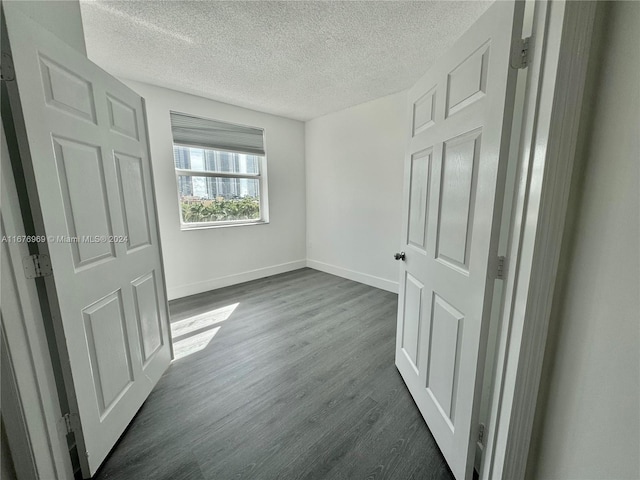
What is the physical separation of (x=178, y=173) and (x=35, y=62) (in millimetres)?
2405

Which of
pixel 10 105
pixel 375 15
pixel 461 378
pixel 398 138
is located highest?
pixel 375 15

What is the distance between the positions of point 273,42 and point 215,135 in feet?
5.78

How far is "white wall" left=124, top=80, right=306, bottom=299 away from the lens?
3018 mm

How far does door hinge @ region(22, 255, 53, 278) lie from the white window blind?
261 centimetres

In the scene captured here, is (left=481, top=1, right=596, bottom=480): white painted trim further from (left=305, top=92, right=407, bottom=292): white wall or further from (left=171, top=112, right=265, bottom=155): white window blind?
(left=171, top=112, right=265, bottom=155): white window blind

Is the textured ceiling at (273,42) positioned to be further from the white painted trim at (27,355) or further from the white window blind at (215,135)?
the white painted trim at (27,355)

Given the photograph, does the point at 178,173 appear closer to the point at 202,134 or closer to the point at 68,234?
the point at 202,134

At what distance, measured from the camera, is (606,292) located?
709mm

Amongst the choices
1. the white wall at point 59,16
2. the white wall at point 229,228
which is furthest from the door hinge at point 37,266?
the white wall at point 229,228

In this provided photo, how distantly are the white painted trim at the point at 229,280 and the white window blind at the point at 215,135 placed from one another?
1.82 m

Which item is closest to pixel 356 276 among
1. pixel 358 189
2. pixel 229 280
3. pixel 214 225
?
pixel 358 189

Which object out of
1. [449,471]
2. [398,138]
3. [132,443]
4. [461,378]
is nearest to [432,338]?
[461,378]

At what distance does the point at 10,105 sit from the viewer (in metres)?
0.89

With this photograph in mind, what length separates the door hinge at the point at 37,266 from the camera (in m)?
0.94
